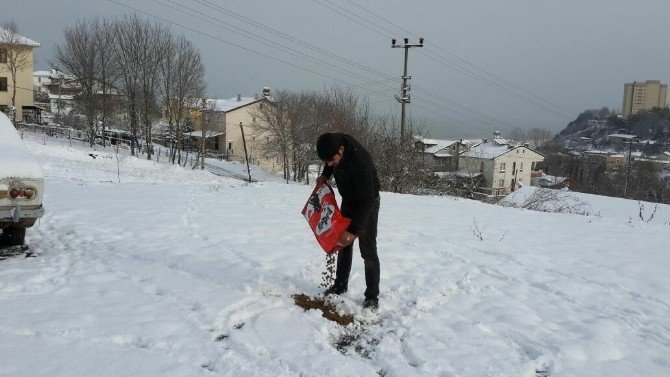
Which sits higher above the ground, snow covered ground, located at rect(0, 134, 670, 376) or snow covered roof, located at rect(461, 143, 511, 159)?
snow covered roof, located at rect(461, 143, 511, 159)

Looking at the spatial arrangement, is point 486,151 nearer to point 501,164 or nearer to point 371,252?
point 501,164

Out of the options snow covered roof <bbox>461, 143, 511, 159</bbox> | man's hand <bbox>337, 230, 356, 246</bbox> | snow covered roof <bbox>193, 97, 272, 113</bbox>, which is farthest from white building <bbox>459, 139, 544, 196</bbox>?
man's hand <bbox>337, 230, 356, 246</bbox>

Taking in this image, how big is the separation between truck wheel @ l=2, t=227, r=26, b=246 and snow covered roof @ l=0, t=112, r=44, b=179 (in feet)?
3.07

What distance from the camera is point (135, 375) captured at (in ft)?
9.70

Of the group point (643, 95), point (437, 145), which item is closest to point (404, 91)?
point (437, 145)

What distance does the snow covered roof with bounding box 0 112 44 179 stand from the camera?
533cm

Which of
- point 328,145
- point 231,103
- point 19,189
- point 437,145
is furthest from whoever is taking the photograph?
point 437,145

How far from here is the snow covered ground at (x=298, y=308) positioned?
3.30 m

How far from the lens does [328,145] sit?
383 cm

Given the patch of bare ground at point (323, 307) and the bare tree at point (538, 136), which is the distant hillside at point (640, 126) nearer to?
the bare tree at point (538, 136)

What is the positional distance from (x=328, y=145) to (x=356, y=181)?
41 centimetres

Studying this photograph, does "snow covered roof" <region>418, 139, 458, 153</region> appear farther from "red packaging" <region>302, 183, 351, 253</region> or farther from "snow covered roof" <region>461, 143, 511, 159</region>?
"red packaging" <region>302, 183, 351, 253</region>

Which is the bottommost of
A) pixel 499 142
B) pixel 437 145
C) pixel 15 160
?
pixel 15 160

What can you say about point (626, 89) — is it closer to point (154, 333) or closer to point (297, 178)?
point (297, 178)
